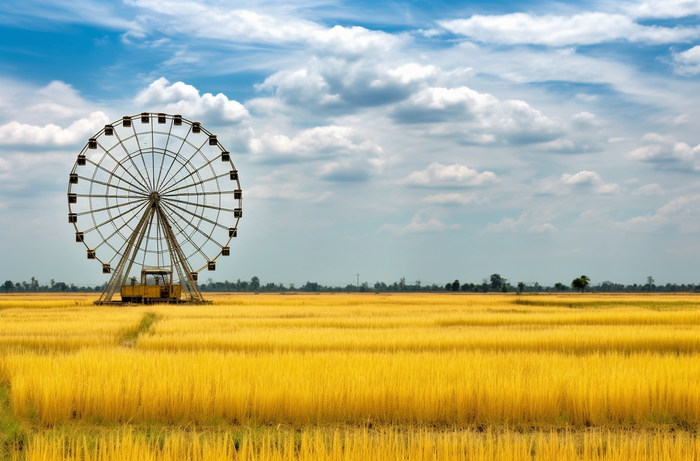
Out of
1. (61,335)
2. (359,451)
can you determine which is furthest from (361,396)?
(61,335)

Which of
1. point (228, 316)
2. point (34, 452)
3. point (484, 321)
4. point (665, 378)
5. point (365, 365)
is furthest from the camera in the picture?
point (228, 316)

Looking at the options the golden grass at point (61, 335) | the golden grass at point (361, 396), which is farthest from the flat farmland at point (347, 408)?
the golden grass at point (61, 335)

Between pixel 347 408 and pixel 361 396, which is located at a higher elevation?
pixel 361 396

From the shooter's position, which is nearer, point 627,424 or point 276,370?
point 627,424

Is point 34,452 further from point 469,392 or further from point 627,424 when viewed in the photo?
point 627,424

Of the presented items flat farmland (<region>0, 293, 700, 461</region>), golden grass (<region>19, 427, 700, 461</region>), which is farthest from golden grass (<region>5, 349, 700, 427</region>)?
golden grass (<region>19, 427, 700, 461</region>)

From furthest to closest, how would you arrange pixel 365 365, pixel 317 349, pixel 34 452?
1. pixel 317 349
2. pixel 365 365
3. pixel 34 452

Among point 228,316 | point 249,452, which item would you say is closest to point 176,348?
point 249,452

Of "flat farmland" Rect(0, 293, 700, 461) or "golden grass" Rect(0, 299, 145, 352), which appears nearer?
"flat farmland" Rect(0, 293, 700, 461)

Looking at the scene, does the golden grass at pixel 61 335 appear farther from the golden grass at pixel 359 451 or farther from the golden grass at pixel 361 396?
the golden grass at pixel 359 451

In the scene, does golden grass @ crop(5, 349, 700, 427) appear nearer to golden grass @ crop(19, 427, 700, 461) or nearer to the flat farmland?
the flat farmland

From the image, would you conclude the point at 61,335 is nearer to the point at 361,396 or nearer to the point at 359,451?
the point at 361,396

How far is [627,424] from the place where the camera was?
11688mm

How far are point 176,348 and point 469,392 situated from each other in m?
12.7
